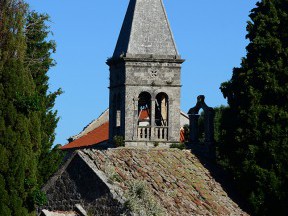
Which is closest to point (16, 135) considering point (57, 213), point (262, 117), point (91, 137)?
point (57, 213)

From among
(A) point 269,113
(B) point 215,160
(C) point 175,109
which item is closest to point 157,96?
(C) point 175,109

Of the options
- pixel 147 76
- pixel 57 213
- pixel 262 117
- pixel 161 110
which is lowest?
pixel 57 213

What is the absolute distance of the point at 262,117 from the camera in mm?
29203

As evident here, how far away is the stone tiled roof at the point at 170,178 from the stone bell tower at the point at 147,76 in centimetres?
1558

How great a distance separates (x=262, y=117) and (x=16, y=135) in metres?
7.23

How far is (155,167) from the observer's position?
96.6 feet

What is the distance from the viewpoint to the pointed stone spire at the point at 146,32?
47.3 metres

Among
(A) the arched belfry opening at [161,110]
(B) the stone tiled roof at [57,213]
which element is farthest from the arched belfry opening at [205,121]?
(A) the arched belfry opening at [161,110]

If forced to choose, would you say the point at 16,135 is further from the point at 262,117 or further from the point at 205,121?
the point at 205,121

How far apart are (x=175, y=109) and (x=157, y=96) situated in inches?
42.5

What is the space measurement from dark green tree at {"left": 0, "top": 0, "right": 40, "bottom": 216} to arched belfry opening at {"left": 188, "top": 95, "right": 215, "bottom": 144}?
22.3ft

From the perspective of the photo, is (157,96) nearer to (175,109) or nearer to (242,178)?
(175,109)

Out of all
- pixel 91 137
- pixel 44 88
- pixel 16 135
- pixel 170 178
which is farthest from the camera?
pixel 91 137

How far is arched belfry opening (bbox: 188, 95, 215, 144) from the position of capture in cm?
3281
